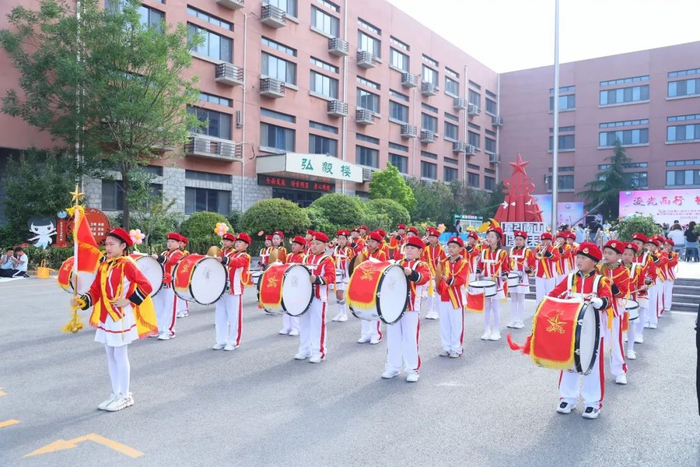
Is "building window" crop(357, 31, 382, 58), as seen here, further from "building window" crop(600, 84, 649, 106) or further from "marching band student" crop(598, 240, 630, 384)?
"marching band student" crop(598, 240, 630, 384)

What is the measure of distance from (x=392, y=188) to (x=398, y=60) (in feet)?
40.9

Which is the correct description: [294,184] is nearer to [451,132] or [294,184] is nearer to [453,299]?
[451,132]

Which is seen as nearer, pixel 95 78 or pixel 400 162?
pixel 95 78

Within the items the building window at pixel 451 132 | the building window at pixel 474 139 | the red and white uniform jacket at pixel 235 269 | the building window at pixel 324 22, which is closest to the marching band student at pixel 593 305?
the red and white uniform jacket at pixel 235 269

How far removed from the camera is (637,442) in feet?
16.2

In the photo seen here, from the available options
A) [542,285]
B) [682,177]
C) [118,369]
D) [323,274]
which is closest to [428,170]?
[682,177]

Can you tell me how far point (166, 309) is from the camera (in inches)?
364

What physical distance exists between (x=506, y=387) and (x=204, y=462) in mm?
3741

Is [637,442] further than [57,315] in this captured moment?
No

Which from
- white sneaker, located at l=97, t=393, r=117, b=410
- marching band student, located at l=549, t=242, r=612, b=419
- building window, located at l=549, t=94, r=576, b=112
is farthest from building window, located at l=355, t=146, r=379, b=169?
white sneaker, located at l=97, t=393, r=117, b=410

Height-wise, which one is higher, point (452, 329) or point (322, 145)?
point (322, 145)

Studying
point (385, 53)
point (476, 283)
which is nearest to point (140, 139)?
point (476, 283)

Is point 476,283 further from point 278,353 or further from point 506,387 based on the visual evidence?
point 278,353

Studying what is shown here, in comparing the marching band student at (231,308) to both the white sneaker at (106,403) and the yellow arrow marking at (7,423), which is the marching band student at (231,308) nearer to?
the white sneaker at (106,403)
